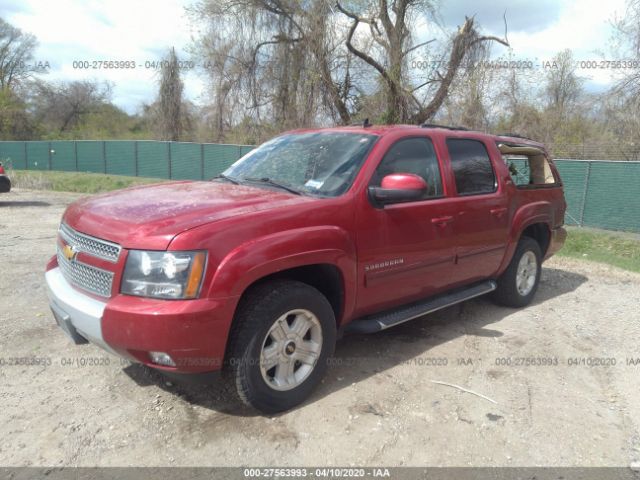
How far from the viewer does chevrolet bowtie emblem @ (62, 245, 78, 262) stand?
314 centimetres

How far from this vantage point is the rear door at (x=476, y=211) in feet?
14.5

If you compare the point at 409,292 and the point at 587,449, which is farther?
the point at 409,292

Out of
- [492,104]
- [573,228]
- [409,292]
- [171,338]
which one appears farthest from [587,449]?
[492,104]

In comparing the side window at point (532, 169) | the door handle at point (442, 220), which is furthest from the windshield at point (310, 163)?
the side window at point (532, 169)

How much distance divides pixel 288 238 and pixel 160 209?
80 centimetres

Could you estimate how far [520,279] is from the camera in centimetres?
557

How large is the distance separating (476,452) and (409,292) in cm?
140

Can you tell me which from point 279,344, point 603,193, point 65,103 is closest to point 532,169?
point 279,344

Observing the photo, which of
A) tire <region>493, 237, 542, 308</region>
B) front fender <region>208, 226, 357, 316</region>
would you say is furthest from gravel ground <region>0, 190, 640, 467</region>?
front fender <region>208, 226, 357, 316</region>

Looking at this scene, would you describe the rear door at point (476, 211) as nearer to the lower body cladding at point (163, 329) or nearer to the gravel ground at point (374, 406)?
the gravel ground at point (374, 406)

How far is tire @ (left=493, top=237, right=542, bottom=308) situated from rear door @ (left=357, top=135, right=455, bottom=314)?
1.30m

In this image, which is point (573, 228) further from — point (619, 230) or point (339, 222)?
point (339, 222)

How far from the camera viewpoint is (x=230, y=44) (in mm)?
18781

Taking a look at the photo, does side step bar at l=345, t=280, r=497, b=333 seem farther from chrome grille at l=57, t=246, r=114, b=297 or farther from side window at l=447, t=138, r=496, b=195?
chrome grille at l=57, t=246, r=114, b=297
